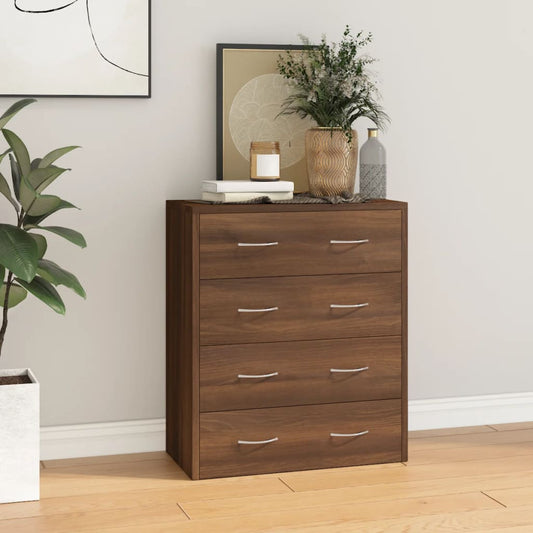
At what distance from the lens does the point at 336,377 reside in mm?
3229

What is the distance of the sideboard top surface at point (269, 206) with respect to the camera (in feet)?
10.00

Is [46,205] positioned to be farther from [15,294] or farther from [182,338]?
[182,338]

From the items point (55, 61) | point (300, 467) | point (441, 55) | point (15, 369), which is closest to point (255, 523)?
point (300, 467)

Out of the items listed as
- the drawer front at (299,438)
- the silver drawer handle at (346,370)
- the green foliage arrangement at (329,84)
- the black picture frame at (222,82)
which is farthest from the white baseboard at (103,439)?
the green foliage arrangement at (329,84)

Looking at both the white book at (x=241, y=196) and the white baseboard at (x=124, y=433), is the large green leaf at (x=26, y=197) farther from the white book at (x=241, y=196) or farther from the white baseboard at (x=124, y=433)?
the white baseboard at (x=124, y=433)

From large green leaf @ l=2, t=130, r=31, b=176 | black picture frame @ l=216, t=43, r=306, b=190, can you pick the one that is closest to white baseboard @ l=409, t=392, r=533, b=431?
black picture frame @ l=216, t=43, r=306, b=190

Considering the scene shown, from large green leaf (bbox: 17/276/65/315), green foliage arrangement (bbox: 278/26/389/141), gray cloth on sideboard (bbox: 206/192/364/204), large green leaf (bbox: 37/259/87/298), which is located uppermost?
green foliage arrangement (bbox: 278/26/389/141)

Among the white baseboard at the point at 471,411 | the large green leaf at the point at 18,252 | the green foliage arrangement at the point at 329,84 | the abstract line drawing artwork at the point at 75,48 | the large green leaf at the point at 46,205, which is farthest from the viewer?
the white baseboard at the point at 471,411

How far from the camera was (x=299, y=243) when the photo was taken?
124 inches

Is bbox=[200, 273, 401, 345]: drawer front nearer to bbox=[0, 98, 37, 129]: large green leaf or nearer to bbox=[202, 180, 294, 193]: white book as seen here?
bbox=[202, 180, 294, 193]: white book

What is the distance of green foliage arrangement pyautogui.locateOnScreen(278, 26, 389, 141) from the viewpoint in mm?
3283

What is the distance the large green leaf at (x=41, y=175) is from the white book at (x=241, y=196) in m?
0.53

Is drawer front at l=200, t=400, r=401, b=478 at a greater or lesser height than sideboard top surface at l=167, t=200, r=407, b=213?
lesser

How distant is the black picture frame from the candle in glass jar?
202 mm
